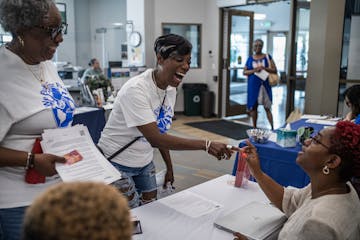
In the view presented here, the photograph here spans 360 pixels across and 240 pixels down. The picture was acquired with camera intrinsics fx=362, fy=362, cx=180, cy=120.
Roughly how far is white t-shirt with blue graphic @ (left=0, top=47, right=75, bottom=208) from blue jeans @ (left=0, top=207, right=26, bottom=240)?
0.03m

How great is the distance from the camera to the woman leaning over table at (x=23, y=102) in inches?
50.2

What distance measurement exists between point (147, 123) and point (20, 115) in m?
0.64

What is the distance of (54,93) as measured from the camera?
4.71 ft

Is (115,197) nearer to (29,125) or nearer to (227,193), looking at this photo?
(29,125)

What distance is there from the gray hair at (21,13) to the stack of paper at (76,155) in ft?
1.28

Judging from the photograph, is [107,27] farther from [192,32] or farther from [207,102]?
[207,102]

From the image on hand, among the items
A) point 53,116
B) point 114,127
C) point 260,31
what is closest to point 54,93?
point 53,116

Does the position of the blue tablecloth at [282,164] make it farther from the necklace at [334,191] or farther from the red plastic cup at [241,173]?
the necklace at [334,191]

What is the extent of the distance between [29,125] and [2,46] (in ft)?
1.05

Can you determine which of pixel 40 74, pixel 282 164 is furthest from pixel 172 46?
pixel 282 164

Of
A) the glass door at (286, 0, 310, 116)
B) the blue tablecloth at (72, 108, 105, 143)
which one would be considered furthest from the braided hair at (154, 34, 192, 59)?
the glass door at (286, 0, 310, 116)

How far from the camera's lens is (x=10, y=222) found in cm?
136

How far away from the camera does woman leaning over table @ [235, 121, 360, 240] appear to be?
48.8 inches

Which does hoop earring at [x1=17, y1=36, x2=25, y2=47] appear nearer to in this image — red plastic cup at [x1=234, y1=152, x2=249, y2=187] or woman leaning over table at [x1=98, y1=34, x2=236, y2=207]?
woman leaning over table at [x1=98, y1=34, x2=236, y2=207]
